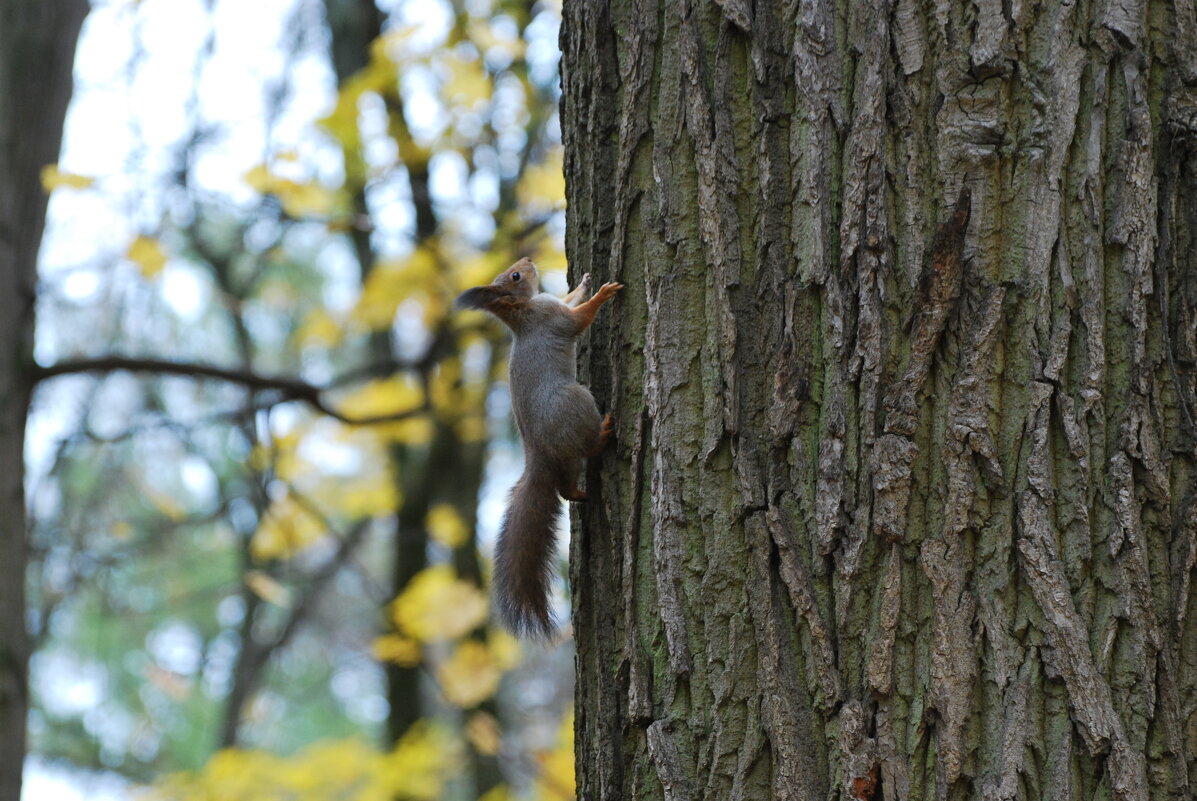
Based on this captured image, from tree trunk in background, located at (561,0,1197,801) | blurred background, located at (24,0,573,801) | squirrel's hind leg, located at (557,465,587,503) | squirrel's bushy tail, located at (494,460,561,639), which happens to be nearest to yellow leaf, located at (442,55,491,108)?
blurred background, located at (24,0,573,801)

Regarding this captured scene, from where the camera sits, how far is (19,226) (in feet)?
11.4

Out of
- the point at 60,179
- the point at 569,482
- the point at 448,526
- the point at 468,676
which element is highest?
the point at 60,179

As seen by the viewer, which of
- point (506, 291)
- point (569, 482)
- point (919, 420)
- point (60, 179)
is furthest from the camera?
point (60, 179)

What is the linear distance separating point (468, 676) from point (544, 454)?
3458 mm

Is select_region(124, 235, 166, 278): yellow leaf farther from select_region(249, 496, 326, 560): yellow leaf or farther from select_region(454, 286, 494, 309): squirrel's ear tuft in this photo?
select_region(454, 286, 494, 309): squirrel's ear tuft

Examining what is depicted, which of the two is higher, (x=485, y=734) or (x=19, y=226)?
(x=19, y=226)

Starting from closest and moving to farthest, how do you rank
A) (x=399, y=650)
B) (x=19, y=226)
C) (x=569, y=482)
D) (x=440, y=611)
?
(x=569, y=482), (x=19, y=226), (x=440, y=611), (x=399, y=650)

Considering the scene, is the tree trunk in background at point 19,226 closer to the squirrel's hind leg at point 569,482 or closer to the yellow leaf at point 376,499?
the squirrel's hind leg at point 569,482

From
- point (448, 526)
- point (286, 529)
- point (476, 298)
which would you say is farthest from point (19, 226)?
point (448, 526)

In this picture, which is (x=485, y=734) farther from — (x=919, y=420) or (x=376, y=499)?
(x=919, y=420)

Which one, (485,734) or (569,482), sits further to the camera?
(485,734)

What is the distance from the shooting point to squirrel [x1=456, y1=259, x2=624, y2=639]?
2033mm

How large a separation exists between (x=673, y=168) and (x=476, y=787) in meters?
6.22

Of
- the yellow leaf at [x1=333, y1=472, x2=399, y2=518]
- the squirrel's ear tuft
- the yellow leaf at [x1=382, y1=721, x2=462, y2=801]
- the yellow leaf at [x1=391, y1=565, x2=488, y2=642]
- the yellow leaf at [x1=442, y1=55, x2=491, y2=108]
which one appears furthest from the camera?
the yellow leaf at [x1=333, y1=472, x2=399, y2=518]
